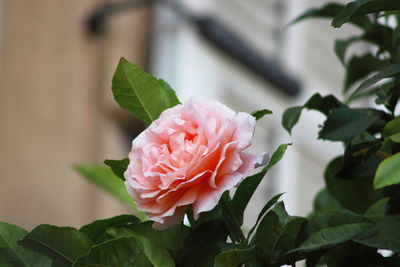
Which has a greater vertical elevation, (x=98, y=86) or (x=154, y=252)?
(x=98, y=86)

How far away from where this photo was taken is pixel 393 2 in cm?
64

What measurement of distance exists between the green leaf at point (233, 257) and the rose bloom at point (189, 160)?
0.03 metres

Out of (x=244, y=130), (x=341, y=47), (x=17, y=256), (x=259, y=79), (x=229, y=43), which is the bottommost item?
(x=17, y=256)

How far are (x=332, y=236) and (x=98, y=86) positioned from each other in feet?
8.95

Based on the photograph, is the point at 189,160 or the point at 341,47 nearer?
the point at 189,160

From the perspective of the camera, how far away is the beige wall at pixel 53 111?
2977 millimetres

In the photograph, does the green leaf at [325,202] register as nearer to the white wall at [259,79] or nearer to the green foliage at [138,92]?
the green foliage at [138,92]

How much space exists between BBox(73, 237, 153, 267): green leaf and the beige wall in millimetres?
2320

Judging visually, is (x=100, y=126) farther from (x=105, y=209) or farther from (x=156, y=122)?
(x=156, y=122)

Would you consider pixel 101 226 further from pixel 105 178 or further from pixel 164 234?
pixel 105 178

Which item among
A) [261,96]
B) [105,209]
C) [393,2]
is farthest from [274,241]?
[261,96]

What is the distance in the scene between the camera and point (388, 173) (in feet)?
1.84

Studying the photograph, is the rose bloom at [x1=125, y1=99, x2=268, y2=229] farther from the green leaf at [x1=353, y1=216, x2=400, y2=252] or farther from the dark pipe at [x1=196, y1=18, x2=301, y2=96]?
the dark pipe at [x1=196, y1=18, x2=301, y2=96]

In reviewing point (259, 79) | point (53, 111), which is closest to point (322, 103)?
point (53, 111)
